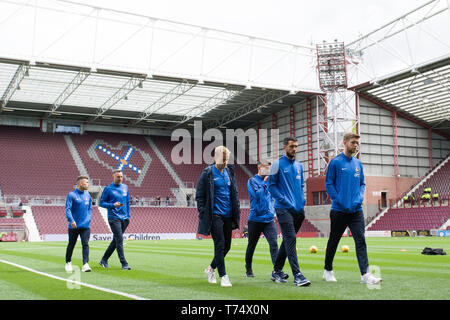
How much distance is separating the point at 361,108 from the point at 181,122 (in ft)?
60.7

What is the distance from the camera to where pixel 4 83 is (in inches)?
1647

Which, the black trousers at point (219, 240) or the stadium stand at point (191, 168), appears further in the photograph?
the stadium stand at point (191, 168)

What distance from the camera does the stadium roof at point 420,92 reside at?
40.7 meters

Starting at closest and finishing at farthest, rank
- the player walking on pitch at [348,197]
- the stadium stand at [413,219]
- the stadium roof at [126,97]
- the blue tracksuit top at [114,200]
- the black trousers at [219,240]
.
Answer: the black trousers at [219,240]
the player walking on pitch at [348,197]
the blue tracksuit top at [114,200]
the stadium roof at [126,97]
the stadium stand at [413,219]

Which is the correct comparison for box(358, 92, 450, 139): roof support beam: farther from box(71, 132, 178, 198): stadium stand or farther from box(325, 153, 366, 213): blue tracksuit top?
box(325, 153, 366, 213): blue tracksuit top

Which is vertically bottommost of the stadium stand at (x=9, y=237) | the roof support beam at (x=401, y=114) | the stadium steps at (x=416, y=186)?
the stadium stand at (x=9, y=237)

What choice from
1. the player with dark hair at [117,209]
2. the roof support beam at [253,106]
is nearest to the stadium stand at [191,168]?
the roof support beam at [253,106]

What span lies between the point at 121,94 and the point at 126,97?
238 cm

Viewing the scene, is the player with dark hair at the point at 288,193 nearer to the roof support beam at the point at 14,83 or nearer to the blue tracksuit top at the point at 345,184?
the blue tracksuit top at the point at 345,184

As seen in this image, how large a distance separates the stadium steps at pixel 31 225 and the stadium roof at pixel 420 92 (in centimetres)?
3021

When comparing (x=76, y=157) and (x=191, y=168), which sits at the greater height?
(x=76, y=157)

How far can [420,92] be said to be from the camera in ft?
149

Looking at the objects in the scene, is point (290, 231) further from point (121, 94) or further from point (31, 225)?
point (121, 94)

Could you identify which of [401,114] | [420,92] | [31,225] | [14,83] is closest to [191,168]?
[31,225]
